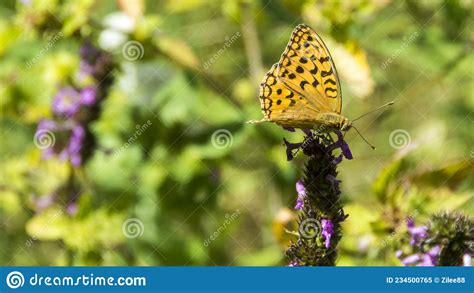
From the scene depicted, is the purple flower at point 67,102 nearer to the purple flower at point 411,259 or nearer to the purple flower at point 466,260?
the purple flower at point 411,259

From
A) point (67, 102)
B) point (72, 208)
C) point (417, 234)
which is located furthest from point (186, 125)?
point (417, 234)

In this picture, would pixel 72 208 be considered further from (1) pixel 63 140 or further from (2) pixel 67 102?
(2) pixel 67 102

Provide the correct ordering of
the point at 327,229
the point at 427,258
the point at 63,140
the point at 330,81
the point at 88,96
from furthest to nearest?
the point at 63,140 < the point at 88,96 < the point at 427,258 < the point at 330,81 < the point at 327,229

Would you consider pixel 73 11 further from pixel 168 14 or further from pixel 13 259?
pixel 13 259

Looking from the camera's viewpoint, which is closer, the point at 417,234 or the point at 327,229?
the point at 327,229

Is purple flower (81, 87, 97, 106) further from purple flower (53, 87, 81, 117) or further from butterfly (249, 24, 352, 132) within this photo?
butterfly (249, 24, 352, 132)

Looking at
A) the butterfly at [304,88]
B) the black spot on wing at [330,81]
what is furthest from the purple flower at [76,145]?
the black spot on wing at [330,81]
